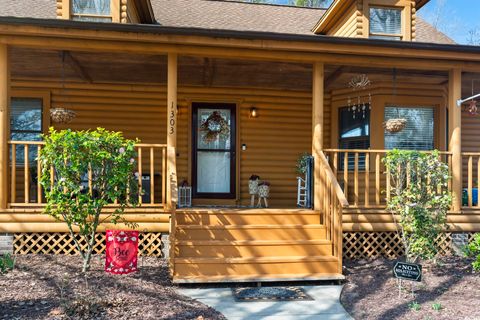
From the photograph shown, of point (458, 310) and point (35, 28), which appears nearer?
point (458, 310)

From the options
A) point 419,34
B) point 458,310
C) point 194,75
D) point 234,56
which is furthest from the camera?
point 419,34

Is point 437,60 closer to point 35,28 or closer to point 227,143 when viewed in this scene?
point 227,143

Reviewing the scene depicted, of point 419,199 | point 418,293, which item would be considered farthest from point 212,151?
point 418,293

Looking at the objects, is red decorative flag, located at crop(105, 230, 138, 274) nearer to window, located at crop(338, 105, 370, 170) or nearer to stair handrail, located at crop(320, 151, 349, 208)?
stair handrail, located at crop(320, 151, 349, 208)

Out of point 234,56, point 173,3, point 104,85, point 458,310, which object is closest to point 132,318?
point 458,310

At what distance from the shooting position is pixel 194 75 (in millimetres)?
7797

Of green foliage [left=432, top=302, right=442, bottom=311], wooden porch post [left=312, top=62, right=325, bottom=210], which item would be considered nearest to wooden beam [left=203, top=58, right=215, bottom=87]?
wooden porch post [left=312, top=62, right=325, bottom=210]

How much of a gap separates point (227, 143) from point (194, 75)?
168 centimetres

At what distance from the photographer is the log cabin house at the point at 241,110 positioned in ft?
18.6

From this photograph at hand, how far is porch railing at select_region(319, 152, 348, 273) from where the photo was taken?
5527 millimetres

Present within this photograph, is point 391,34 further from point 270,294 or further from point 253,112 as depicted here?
point 270,294

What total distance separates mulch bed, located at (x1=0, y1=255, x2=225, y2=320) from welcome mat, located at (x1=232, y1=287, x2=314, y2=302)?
61 centimetres

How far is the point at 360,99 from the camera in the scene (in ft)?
27.8

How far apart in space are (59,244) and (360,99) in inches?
241
